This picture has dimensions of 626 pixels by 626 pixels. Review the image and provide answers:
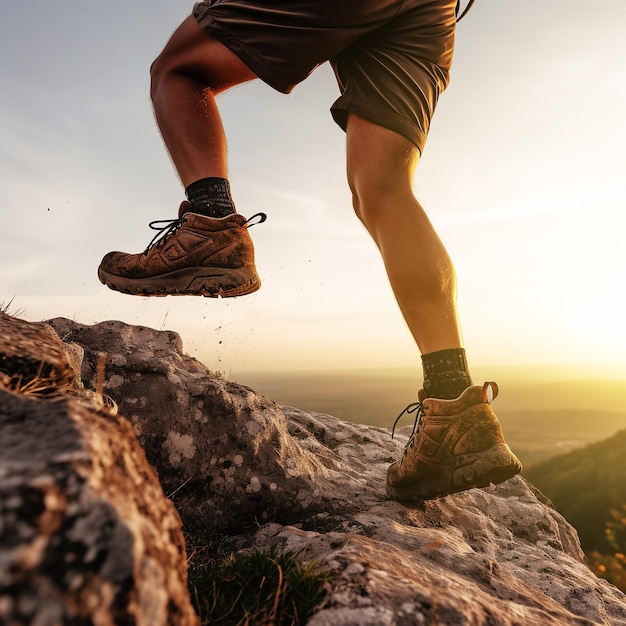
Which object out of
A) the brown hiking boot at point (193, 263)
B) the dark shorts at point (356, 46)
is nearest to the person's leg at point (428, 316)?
the dark shorts at point (356, 46)

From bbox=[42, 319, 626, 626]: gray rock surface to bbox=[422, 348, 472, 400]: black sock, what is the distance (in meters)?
0.63

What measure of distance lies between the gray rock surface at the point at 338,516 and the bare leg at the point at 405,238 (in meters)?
0.89

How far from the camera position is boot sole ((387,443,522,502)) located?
216 cm

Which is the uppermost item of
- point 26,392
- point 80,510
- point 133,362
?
point 133,362

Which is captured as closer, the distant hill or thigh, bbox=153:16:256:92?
thigh, bbox=153:16:256:92

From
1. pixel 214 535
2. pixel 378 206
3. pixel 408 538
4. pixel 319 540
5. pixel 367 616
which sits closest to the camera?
pixel 367 616

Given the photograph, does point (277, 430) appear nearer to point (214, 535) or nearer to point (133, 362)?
point (214, 535)

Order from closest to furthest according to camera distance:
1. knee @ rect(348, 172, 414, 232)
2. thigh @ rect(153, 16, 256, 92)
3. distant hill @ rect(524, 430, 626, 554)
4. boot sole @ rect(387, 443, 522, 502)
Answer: boot sole @ rect(387, 443, 522, 502), knee @ rect(348, 172, 414, 232), thigh @ rect(153, 16, 256, 92), distant hill @ rect(524, 430, 626, 554)

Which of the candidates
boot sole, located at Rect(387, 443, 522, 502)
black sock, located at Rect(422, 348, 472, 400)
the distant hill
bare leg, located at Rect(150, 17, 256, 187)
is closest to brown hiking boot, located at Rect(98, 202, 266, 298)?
bare leg, located at Rect(150, 17, 256, 187)

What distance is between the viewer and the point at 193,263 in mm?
2775

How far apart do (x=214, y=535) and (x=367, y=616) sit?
3.71 feet

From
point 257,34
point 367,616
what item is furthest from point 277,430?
point 257,34

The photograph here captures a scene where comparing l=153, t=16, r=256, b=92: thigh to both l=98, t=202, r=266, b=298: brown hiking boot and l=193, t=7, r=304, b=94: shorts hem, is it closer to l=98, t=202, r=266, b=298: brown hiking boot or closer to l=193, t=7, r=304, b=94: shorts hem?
l=193, t=7, r=304, b=94: shorts hem

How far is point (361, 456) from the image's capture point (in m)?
3.47
